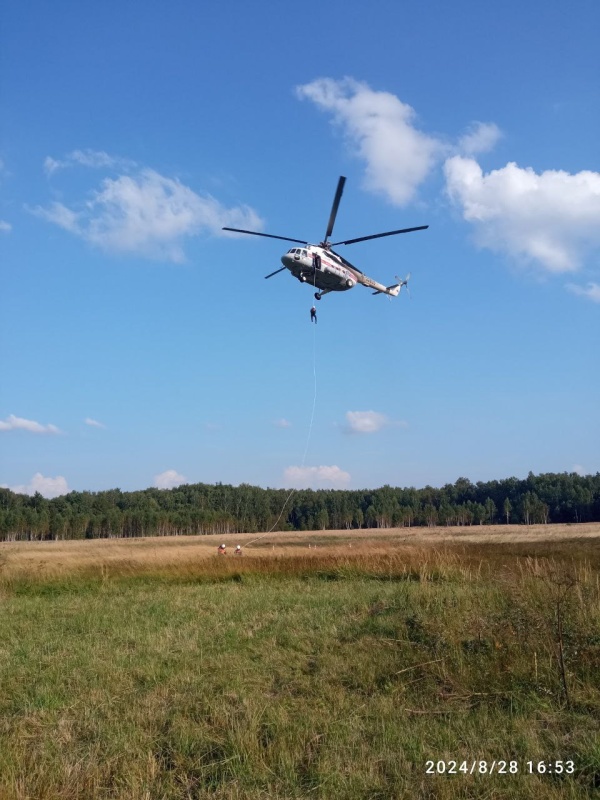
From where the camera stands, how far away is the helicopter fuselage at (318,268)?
18.5 metres

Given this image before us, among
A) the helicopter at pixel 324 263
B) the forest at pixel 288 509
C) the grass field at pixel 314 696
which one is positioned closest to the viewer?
the grass field at pixel 314 696

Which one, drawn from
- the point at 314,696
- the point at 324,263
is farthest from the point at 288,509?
the point at 314,696

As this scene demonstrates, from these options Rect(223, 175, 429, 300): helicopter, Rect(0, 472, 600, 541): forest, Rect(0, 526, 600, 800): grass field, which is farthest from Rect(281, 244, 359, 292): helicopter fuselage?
Rect(0, 472, 600, 541): forest

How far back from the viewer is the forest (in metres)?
114

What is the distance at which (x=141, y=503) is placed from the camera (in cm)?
13338

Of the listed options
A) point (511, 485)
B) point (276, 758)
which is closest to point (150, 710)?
point (276, 758)

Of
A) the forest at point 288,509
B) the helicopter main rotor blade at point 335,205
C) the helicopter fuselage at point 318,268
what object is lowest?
the forest at point 288,509

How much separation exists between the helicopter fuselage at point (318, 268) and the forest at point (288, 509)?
99792 millimetres

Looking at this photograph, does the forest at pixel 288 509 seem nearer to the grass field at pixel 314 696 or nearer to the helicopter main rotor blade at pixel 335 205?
the helicopter main rotor blade at pixel 335 205

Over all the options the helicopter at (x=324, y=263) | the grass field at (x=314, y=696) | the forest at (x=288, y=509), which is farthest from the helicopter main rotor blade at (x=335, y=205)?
the forest at (x=288, y=509)

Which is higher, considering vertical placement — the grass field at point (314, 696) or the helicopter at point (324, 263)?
the helicopter at point (324, 263)

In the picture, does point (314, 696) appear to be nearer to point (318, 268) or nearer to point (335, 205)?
point (318, 268)

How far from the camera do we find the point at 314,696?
623 centimetres

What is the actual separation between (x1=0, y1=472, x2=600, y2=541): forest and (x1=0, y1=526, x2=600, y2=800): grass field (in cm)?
10679
